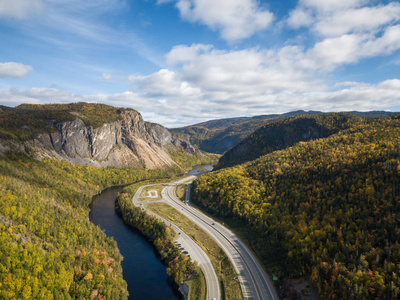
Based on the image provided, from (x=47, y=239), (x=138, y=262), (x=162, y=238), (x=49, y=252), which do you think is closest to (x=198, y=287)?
(x=138, y=262)

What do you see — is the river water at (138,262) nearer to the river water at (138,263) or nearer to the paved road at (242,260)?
the river water at (138,263)

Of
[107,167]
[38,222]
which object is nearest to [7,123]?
[107,167]

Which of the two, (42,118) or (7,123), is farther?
(42,118)

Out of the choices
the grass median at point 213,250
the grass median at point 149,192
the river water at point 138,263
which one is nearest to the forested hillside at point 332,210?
the grass median at point 213,250

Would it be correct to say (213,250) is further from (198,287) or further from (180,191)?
(180,191)

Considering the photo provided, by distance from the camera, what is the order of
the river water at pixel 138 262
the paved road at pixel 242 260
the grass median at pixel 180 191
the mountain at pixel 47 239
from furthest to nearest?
the grass median at pixel 180 191
the river water at pixel 138 262
the paved road at pixel 242 260
the mountain at pixel 47 239

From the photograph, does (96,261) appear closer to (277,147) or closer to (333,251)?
(333,251)
